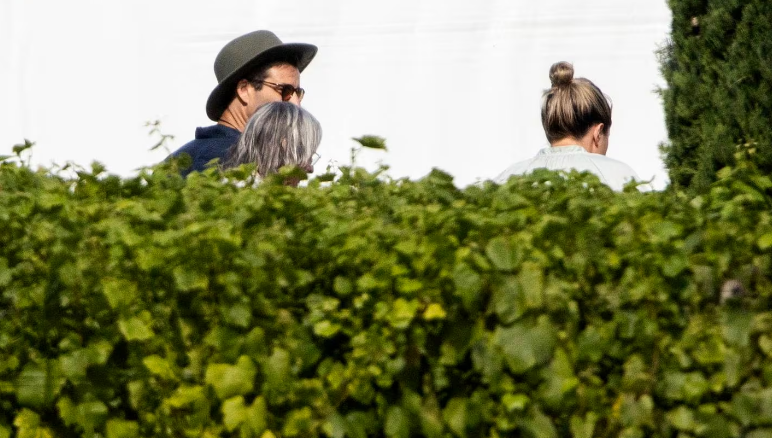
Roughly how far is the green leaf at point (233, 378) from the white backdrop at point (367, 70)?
4368mm

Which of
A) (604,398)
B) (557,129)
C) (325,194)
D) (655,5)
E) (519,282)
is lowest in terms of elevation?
(604,398)

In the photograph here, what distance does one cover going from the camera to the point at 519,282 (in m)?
2.02

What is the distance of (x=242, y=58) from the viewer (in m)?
5.12

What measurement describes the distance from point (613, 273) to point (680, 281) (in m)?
0.13

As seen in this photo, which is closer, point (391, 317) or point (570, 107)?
point (391, 317)

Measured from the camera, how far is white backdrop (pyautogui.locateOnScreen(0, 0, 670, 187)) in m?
6.52

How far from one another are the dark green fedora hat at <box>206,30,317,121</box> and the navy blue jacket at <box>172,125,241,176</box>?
0.25 metres

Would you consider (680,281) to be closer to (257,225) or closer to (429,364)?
(429,364)

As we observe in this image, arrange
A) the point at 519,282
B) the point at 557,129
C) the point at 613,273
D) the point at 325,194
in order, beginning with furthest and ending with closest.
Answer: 1. the point at 557,129
2. the point at 325,194
3. the point at 613,273
4. the point at 519,282

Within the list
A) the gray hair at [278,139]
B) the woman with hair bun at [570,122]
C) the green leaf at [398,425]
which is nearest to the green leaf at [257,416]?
the green leaf at [398,425]

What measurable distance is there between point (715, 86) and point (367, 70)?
198cm

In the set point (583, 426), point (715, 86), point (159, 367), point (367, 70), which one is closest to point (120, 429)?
point (159, 367)

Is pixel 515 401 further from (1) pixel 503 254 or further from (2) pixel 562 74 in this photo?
(2) pixel 562 74

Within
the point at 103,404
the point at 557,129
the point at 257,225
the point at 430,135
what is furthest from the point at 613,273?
the point at 430,135
